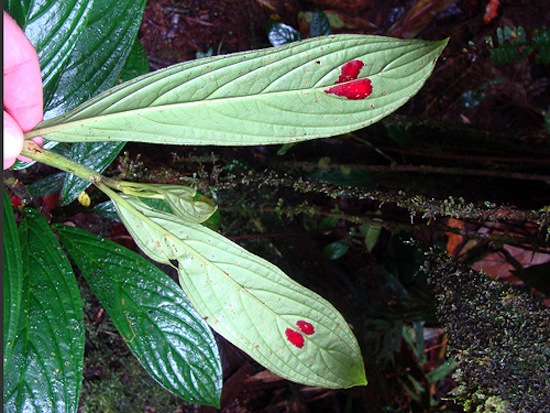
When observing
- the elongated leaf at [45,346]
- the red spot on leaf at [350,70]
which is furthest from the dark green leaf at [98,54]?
the red spot on leaf at [350,70]

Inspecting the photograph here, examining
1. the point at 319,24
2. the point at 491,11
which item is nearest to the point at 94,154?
the point at 319,24

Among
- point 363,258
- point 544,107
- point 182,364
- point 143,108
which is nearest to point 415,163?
point 363,258

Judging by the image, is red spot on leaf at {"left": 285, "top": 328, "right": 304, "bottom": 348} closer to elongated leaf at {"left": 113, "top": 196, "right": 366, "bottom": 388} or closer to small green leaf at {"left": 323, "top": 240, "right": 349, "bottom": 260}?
elongated leaf at {"left": 113, "top": 196, "right": 366, "bottom": 388}

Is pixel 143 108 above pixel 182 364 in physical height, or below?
above

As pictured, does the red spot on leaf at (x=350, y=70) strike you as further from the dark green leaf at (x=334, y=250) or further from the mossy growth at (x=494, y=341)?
the dark green leaf at (x=334, y=250)

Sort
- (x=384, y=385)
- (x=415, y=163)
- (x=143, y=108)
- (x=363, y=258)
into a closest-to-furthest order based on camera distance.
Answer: (x=143, y=108), (x=415, y=163), (x=384, y=385), (x=363, y=258)

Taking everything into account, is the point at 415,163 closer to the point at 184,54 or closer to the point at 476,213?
the point at 476,213

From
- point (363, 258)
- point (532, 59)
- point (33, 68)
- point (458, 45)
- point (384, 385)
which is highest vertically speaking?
point (33, 68)

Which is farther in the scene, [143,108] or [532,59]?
[532,59]
